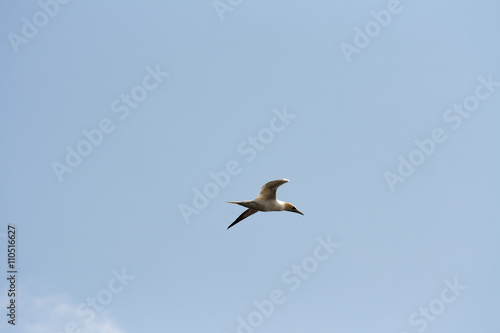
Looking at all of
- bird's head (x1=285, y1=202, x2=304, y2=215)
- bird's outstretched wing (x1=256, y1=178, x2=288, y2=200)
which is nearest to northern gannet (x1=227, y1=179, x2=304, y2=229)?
bird's outstretched wing (x1=256, y1=178, x2=288, y2=200)

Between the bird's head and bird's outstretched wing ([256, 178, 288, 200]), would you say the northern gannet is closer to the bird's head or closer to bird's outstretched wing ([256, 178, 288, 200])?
bird's outstretched wing ([256, 178, 288, 200])

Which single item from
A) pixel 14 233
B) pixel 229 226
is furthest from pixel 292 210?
pixel 14 233

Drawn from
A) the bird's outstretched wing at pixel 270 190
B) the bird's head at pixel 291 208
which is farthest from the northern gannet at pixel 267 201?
the bird's head at pixel 291 208

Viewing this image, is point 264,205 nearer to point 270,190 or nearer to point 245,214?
point 270,190

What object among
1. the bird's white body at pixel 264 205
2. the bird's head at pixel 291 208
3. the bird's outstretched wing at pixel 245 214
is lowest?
the bird's head at pixel 291 208

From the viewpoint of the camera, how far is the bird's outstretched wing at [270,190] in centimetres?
1752

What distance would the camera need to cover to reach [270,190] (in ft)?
59.8

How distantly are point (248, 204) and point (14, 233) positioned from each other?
9725 mm

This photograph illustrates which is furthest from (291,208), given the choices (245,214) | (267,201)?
(267,201)

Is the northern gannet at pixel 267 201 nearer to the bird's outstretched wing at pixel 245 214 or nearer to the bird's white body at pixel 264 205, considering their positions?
the bird's white body at pixel 264 205

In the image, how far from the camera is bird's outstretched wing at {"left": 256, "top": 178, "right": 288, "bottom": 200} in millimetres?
17516

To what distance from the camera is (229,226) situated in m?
20.8

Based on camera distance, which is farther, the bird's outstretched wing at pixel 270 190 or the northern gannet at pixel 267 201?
the northern gannet at pixel 267 201

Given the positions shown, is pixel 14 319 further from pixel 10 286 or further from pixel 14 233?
pixel 14 233
